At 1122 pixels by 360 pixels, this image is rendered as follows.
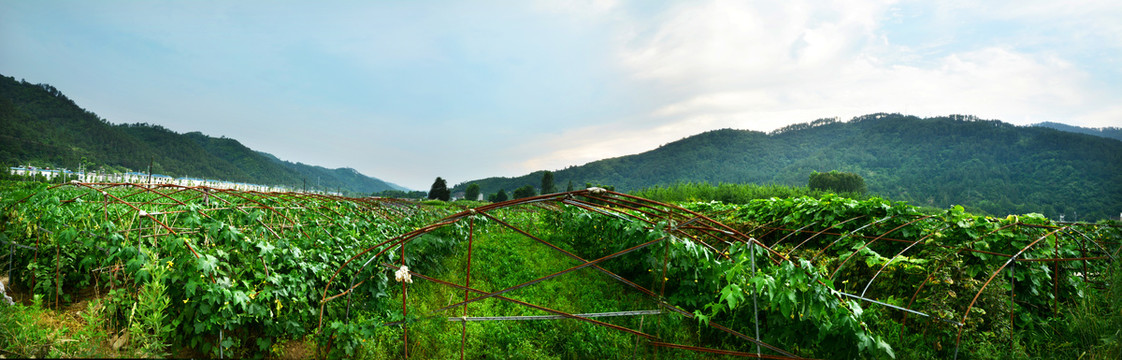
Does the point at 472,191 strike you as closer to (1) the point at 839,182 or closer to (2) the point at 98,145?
(1) the point at 839,182

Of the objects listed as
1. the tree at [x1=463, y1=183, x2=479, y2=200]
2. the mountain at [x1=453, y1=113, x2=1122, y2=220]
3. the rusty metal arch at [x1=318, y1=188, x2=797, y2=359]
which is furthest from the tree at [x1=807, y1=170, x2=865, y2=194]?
the rusty metal arch at [x1=318, y1=188, x2=797, y2=359]

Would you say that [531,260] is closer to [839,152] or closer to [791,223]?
[791,223]

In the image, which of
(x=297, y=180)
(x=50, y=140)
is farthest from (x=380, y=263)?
(x=297, y=180)

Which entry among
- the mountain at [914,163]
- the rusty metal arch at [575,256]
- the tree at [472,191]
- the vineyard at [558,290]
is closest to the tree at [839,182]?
the mountain at [914,163]

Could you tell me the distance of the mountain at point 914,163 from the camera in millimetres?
66250

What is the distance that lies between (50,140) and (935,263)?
102759mm

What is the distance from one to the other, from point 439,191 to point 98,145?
71.4m

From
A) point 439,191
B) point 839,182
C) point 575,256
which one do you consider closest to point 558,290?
point 575,256

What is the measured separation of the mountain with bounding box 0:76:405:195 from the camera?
196 ft

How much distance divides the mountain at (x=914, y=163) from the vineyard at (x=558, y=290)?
71.3 metres

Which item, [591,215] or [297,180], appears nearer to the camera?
[591,215]

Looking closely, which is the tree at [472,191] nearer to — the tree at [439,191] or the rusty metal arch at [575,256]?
the tree at [439,191]

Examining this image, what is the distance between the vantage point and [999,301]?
13.5 ft

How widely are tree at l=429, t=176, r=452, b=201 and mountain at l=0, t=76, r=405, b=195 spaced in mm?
10438
